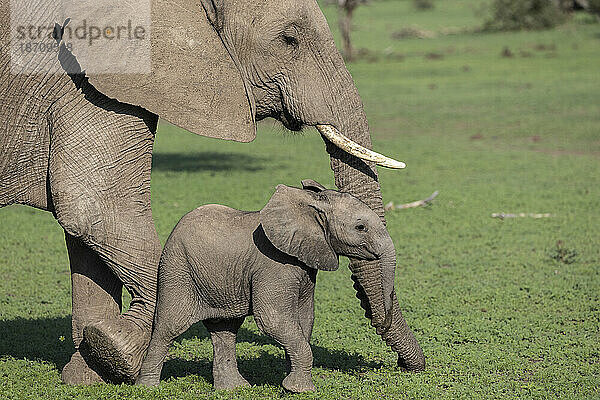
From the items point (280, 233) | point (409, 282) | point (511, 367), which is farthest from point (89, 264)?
point (409, 282)

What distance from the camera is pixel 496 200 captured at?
35.7ft

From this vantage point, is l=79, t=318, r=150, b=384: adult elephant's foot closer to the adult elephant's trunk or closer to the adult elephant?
the adult elephant

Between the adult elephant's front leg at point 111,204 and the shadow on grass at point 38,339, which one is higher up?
the adult elephant's front leg at point 111,204

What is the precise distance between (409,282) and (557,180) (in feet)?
16.5

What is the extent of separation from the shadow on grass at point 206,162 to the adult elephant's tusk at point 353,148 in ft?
27.8

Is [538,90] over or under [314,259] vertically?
under

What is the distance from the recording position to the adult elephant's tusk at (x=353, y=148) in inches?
181

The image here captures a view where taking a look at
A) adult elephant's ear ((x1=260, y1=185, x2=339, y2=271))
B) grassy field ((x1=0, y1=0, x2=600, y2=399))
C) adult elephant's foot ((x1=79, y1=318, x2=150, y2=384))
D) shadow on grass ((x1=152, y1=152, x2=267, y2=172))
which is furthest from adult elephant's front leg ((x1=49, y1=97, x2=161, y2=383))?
shadow on grass ((x1=152, y1=152, x2=267, y2=172))

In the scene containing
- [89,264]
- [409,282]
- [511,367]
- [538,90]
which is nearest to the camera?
[89,264]

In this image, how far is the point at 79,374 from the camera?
523 cm

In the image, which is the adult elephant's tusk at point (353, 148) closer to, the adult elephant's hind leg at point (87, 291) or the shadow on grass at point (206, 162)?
the adult elephant's hind leg at point (87, 291)

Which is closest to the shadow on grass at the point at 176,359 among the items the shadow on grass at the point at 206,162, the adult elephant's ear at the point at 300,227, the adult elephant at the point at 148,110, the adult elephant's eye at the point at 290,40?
the adult elephant at the point at 148,110

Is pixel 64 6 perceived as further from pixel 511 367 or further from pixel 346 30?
pixel 346 30

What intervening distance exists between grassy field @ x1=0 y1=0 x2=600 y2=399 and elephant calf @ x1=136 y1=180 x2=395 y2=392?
41cm
